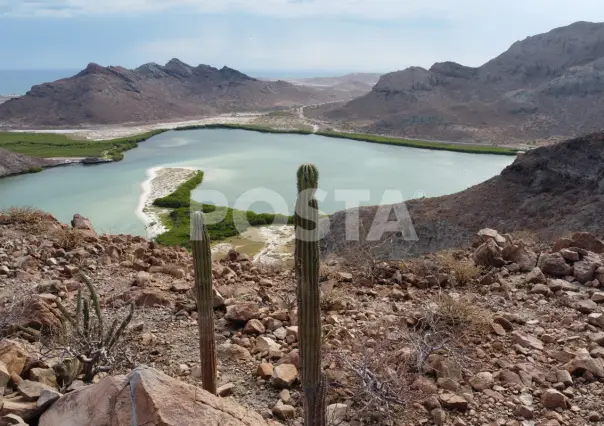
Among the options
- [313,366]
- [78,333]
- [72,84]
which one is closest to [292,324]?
[313,366]

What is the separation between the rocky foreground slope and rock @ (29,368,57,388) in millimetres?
11

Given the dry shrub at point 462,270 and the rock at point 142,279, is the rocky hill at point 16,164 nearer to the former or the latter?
the rock at point 142,279

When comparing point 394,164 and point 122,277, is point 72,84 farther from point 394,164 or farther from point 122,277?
point 122,277

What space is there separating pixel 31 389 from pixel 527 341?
4.37 meters

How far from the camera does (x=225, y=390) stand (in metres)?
4.13

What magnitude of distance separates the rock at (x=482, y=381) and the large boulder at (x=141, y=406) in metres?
2.12

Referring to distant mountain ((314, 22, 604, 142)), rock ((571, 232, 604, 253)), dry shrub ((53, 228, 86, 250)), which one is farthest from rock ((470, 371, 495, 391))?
distant mountain ((314, 22, 604, 142))

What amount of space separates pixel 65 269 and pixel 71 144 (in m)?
49.2

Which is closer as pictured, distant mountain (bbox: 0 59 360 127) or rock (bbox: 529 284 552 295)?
rock (bbox: 529 284 552 295)

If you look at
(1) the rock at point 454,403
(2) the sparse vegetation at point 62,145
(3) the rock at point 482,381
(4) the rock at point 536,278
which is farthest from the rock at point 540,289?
(2) the sparse vegetation at point 62,145

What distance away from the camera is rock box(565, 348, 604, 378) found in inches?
163

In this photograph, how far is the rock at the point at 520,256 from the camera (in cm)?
681

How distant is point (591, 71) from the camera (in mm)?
58281

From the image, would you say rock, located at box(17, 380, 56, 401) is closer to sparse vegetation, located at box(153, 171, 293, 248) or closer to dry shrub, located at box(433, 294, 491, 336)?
dry shrub, located at box(433, 294, 491, 336)
